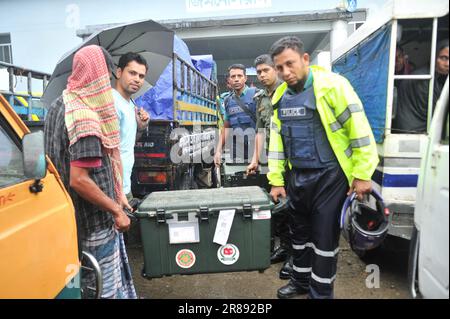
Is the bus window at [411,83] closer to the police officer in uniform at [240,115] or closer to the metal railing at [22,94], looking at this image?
the police officer in uniform at [240,115]

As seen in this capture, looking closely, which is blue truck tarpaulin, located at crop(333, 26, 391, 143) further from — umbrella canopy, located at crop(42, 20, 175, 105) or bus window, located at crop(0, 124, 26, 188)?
bus window, located at crop(0, 124, 26, 188)

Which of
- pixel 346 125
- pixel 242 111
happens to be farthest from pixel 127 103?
pixel 242 111

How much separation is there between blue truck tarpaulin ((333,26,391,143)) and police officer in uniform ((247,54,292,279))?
0.86m

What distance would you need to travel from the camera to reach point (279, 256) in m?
3.70

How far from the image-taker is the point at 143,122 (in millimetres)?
3082

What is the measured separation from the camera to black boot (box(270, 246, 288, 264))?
3689mm

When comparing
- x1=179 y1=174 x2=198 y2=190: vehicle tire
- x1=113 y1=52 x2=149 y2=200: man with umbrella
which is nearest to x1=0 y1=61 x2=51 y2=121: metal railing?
x1=179 y1=174 x2=198 y2=190: vehicle tire

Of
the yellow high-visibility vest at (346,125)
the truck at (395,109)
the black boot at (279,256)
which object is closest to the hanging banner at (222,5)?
the truck at (395,109)

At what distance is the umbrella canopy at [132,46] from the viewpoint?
3.21m

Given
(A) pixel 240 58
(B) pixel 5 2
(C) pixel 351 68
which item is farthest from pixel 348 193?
(B) pixel 5 2
